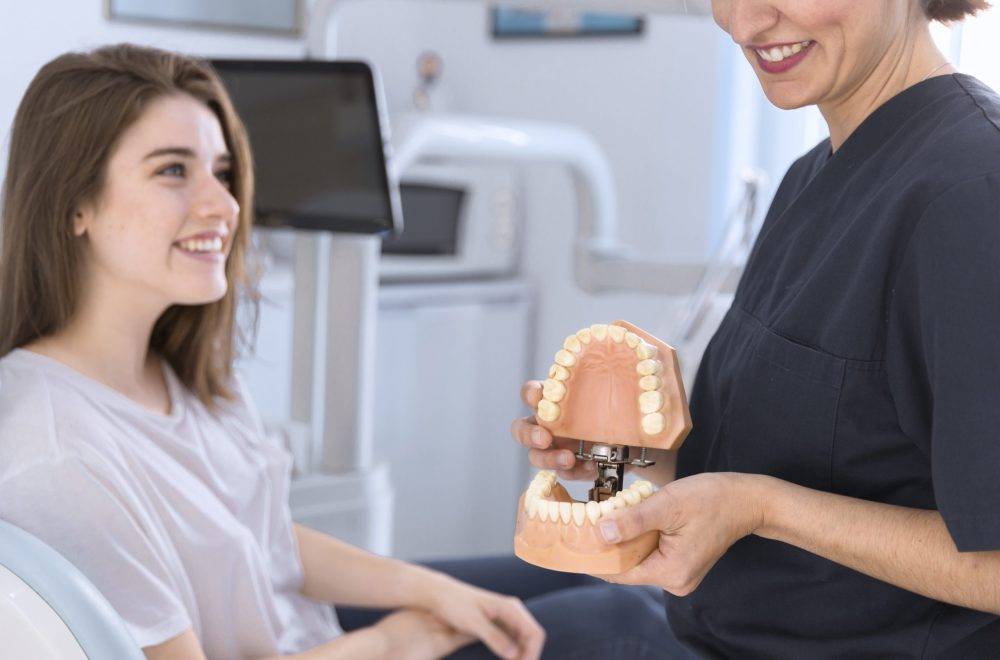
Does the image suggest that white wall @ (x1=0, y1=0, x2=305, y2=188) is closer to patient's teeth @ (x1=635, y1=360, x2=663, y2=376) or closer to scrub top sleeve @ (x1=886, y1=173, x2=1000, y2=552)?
patient's teeth @ (x1=635, y1=360, x2=663, y2=376)

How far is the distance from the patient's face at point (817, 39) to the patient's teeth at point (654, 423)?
255 mm

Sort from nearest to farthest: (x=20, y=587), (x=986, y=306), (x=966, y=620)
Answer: (x=986, y=306), (x=966, y=620), (x=20, y=587)

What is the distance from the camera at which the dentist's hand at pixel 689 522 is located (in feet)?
2.53

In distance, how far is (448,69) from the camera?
3.02 meters

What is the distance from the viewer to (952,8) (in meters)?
0.87

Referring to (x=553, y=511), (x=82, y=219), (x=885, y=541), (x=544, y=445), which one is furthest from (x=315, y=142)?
(x=885, y=541)

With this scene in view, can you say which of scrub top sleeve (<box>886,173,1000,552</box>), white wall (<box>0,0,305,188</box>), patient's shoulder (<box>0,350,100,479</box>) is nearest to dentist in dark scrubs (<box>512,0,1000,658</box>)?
scrub top sleeve (<box>886,173,1000,552</box>)

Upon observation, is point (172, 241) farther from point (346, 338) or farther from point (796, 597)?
point (796, 597)

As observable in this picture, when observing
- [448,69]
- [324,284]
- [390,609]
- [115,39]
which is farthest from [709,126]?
[390,609]

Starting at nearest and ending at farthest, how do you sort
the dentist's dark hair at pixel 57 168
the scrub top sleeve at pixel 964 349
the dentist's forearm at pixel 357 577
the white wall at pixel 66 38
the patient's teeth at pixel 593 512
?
the scrub top sleeve at pixel 964 349 → the patient's teeth at pixel 593 512 → the dentist's dark hair at pixel 57 168 → the dentist's forearm at pixel 357 577 → the white wall at pixel 66 38

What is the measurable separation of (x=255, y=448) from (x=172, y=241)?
0.97 feet

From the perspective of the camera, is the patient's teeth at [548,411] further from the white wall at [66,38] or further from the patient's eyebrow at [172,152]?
the white wall at [66,38]

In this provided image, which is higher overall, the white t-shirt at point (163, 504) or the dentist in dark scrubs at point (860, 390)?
the dentist in dark scrubs at point (860, 390)

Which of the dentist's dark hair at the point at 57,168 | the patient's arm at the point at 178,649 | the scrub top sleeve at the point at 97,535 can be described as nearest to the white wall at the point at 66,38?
the dentist's dark hair at the point at 57,168
